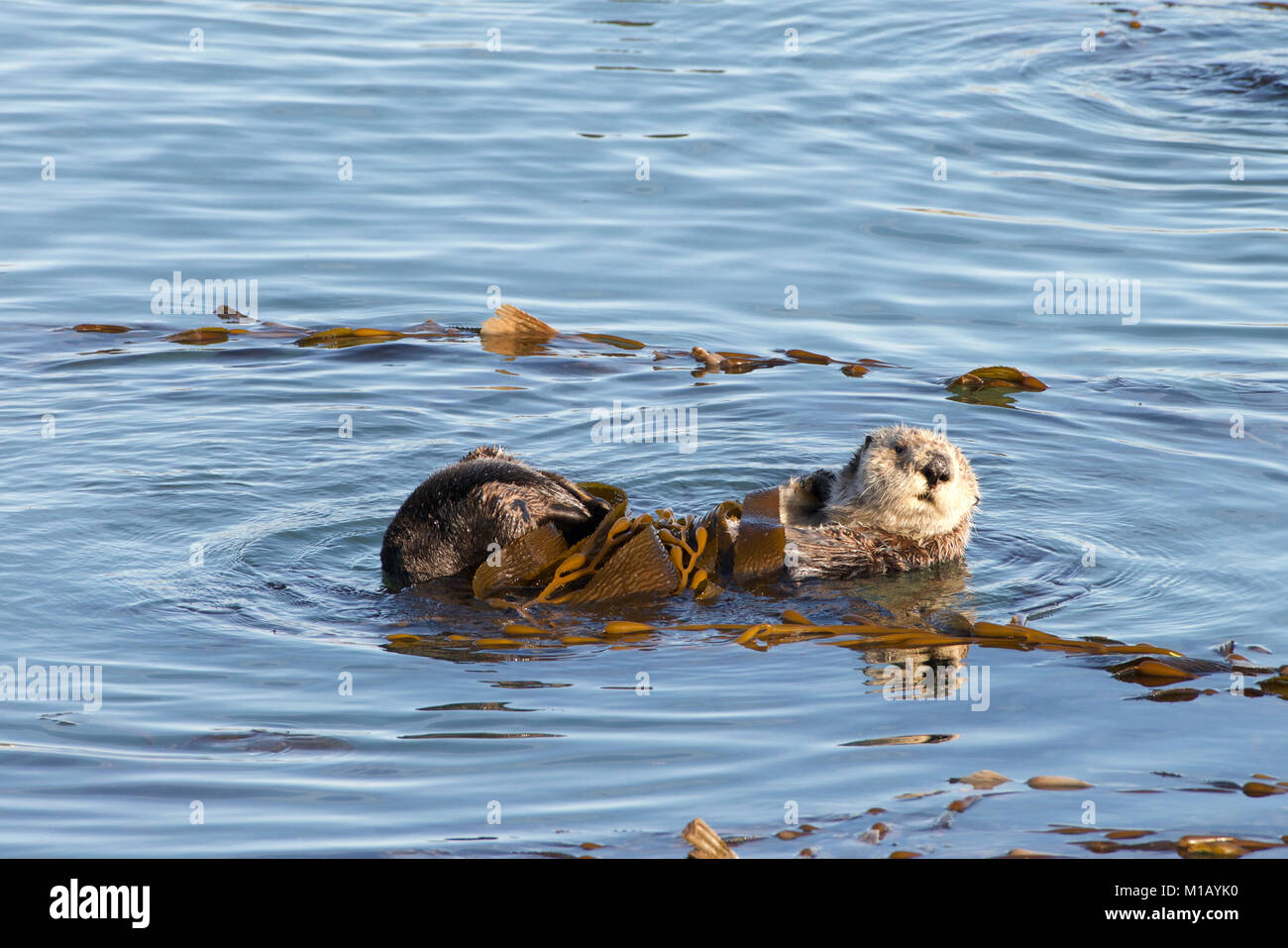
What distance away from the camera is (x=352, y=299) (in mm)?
9000

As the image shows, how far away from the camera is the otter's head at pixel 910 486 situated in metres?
5.28

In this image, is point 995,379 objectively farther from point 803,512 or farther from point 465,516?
point 465,516

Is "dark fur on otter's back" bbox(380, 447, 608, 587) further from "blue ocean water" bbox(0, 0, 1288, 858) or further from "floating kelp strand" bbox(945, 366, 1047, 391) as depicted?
"floating kelp strand" bbox(945, 366, 1047, 391)

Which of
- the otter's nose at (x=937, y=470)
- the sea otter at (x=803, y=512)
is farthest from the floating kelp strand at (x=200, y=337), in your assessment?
the otter's nose at (x=937, y=470)

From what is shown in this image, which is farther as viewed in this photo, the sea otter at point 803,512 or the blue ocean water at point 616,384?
the sea otter at point 803,512

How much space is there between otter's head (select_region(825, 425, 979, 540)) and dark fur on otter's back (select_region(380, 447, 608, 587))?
119cm

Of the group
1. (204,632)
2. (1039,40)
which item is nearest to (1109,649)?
(204,632)

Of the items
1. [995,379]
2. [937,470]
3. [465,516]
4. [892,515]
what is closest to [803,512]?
[892,515]

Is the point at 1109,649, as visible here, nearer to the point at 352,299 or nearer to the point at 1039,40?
the point at 352,299

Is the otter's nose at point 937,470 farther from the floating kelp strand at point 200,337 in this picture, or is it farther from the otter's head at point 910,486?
the floating kelp strand at point 200,337

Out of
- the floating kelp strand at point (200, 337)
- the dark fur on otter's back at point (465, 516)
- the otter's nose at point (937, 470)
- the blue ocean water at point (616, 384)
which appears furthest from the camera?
the floating kelp strand at point (200, 337)

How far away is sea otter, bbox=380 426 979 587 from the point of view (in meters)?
4.82

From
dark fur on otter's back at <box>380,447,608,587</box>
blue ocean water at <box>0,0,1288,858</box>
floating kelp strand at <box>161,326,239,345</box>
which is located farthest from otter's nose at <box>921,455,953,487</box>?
floating kelp strand at <box>161,326,239,345</box>

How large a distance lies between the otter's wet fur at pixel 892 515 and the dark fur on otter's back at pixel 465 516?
0.98 meters
